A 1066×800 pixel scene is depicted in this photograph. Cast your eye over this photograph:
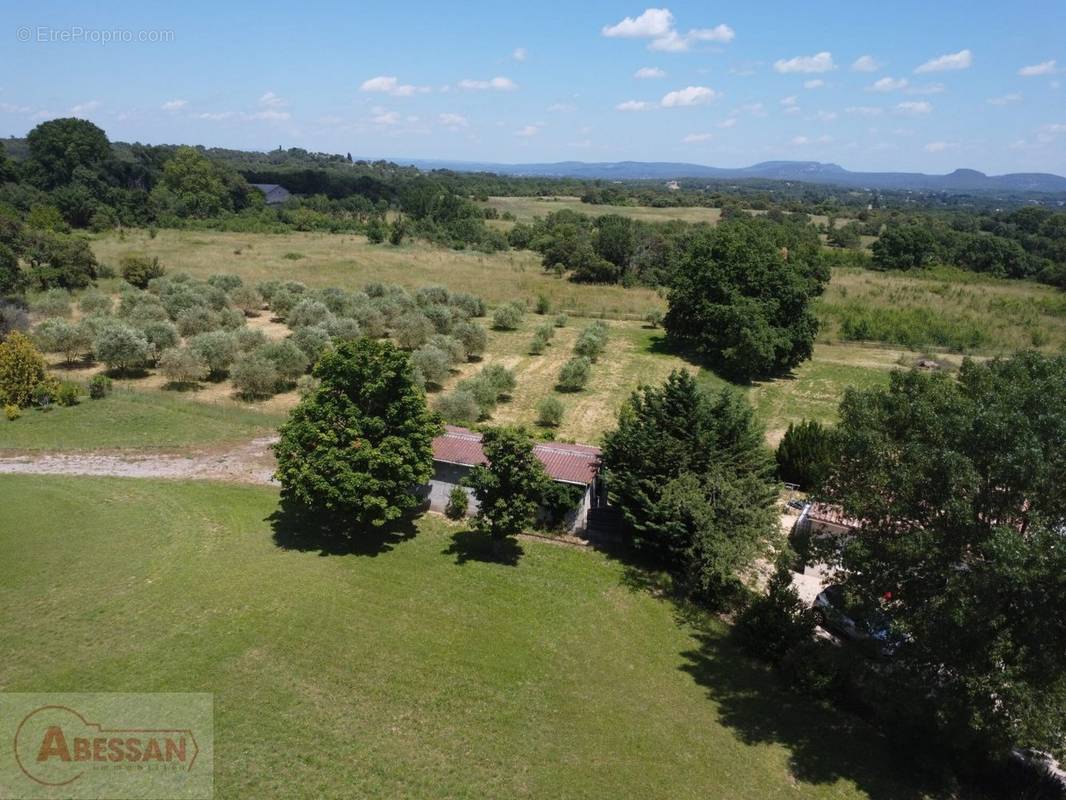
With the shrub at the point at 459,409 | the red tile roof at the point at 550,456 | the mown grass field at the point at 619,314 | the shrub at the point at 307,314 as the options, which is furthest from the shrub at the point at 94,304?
the red tile roof at the point at 550,456

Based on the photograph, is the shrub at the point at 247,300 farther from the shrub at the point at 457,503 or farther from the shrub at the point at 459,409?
the shrub at the point at 457,503

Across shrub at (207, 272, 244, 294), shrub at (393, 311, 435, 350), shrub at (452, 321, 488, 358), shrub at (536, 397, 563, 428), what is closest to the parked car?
shrub at (536, 397, 563, 428)

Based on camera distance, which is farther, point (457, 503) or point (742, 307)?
point (742, 307)

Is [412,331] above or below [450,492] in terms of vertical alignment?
above

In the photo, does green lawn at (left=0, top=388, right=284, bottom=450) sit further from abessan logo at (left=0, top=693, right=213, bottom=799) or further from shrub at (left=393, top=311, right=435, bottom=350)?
abessan logo at (left=0, top=693, right=213, bottom=799)

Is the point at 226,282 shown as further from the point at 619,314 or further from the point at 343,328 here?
the point at 619,314

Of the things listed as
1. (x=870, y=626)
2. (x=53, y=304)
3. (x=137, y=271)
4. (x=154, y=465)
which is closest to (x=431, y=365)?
(x=154, y=465)

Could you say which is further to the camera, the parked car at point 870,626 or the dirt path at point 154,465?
the dirt path at point 154,465
